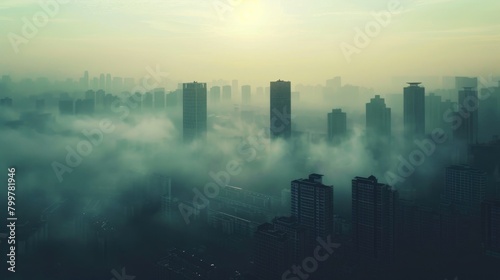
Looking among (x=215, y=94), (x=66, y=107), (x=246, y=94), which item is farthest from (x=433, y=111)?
(x=66, y=107)

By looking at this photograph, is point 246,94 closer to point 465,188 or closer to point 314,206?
point 314,206

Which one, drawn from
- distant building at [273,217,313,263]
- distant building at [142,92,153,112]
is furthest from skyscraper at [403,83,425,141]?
distant building at [142,92,153,112]

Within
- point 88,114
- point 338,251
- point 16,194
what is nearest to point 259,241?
point 338,251

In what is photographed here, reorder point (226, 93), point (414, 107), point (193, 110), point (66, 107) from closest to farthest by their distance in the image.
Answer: point (66, 107)
point (414, 107)
point (193, 110)
point (226, 93)

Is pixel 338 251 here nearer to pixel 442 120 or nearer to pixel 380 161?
pixel 380 161

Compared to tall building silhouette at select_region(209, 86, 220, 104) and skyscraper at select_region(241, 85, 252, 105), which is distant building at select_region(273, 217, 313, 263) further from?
skyscraper at select_region(241, 85, 252, 105)
